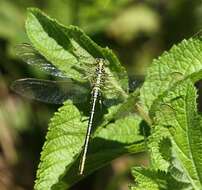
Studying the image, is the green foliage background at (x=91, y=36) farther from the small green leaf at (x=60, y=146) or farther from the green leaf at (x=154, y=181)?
the green leaf at (x=154, y=181)

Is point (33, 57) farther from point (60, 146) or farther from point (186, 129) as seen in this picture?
point (186, 129)

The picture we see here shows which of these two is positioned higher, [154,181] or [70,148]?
[70,148]

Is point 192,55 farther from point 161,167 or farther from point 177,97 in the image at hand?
point 161,167

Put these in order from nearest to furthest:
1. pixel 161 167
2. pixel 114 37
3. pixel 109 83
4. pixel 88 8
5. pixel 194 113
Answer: pixel 194 113
pixel 161 167
pixel 109 83
pixel 88 8
pixel 114 37

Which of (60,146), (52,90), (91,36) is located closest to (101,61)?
(60,146)

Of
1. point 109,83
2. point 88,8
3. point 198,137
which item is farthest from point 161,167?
point 88,8

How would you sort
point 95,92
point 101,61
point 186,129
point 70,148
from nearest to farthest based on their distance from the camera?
1. point 186,129
2. point 70,148
3. point 101,61
4. point 95,92
